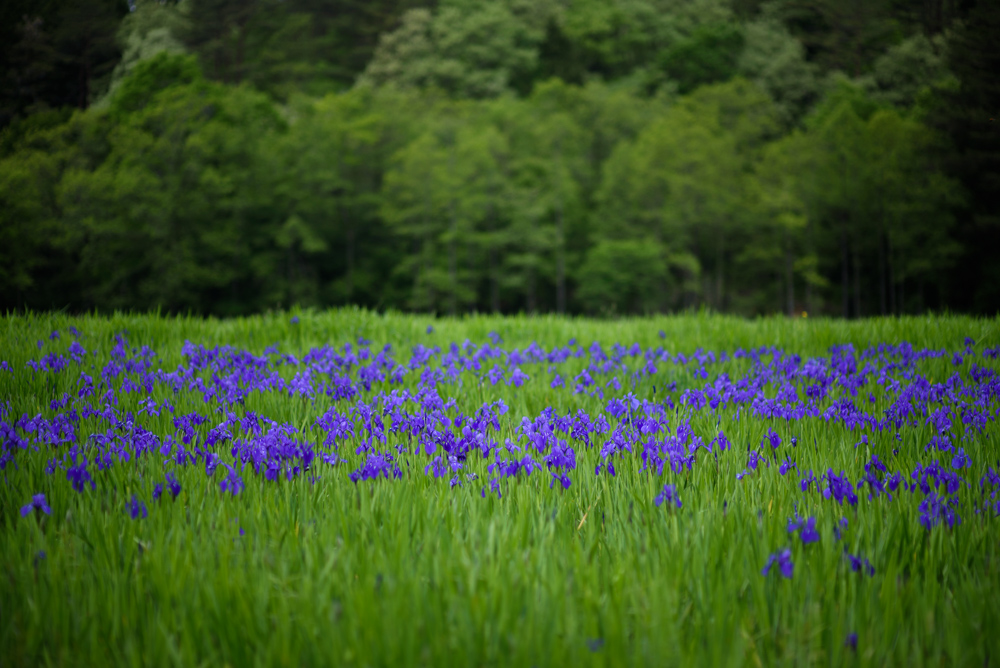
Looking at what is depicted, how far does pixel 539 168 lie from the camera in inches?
1863

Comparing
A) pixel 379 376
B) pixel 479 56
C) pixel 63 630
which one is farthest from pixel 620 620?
pixel 479 56

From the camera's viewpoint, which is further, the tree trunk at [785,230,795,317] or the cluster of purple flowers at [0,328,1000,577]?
the tree trunk at [785,230,795,317]

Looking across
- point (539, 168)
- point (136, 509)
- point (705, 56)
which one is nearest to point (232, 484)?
point (136, 509)

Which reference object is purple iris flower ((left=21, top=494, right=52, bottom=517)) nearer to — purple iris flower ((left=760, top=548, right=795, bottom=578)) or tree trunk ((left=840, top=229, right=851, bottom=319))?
purple iris flower ((left=760, top=548, right=795, bottom=578))

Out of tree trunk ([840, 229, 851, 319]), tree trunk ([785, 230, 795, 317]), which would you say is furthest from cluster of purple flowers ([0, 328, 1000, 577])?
tree trunk ([785, 230, 795, 317])

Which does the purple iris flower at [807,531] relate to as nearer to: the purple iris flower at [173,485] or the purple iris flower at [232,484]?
the purple iris flower at [232,484]

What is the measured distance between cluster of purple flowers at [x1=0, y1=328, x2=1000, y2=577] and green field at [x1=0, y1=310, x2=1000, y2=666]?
46 millimetres

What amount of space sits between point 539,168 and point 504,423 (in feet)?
151

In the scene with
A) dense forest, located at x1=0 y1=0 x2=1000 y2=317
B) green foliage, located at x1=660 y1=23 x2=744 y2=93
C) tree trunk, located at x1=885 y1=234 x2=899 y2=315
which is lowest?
tree trunk, located at x1=885 y1=234 x2=899 y2=315

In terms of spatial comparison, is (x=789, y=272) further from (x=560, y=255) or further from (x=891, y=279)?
(x=560, y=255)

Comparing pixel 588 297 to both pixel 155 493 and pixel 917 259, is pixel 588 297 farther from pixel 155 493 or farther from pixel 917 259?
pixel 155 493

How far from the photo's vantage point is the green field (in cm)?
156

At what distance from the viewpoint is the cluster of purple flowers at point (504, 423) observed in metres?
2.57

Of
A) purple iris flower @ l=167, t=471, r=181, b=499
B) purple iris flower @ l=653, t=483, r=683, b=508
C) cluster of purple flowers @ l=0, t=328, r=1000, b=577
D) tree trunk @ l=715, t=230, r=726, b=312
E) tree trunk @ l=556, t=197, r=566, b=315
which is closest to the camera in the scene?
purple iris flower @ l=653, t=483, r=683, b=508
